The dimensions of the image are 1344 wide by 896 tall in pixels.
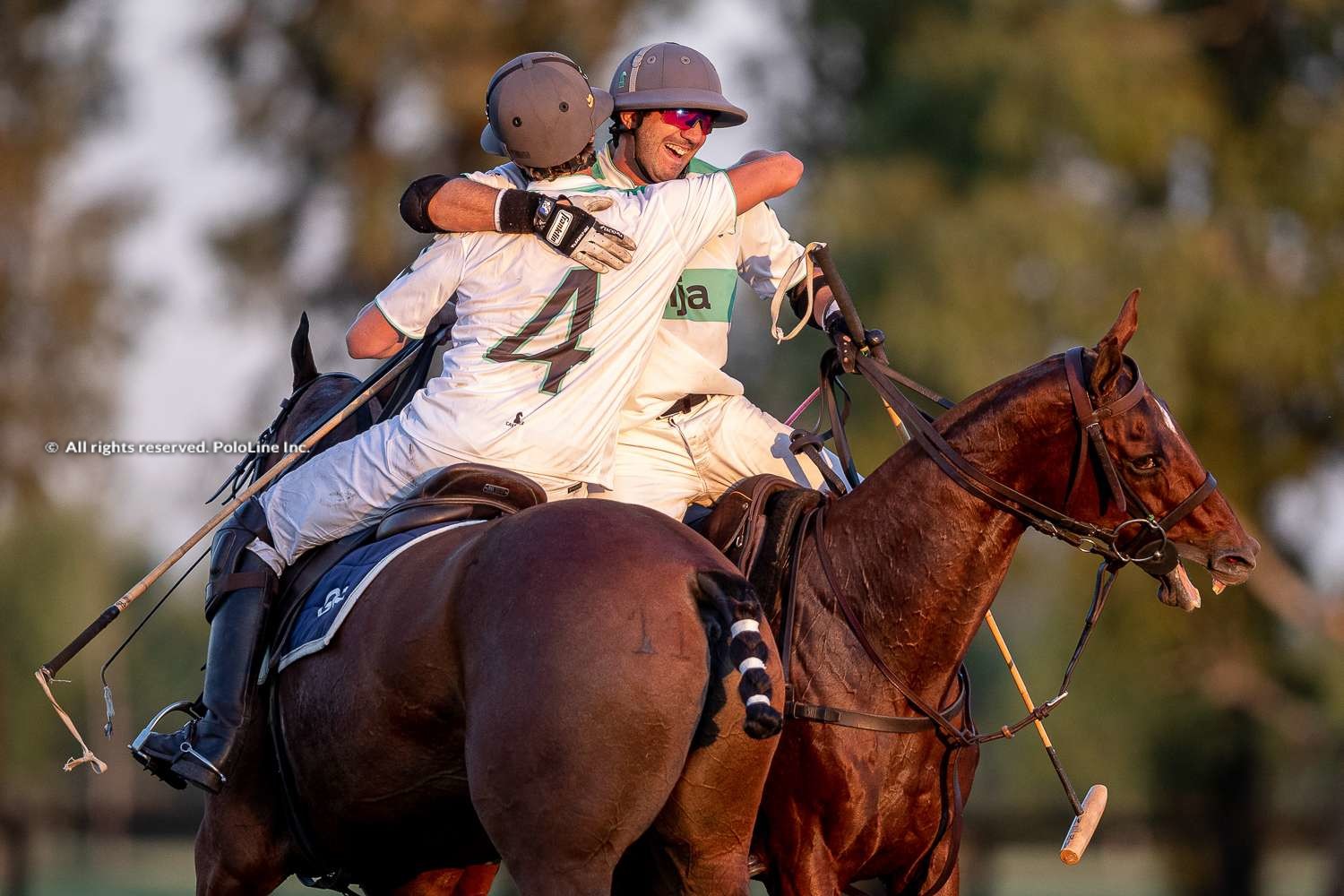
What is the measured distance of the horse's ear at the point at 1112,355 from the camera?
4812mm

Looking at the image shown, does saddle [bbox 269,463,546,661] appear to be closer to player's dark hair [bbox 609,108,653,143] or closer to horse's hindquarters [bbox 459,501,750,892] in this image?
horse's hindquarters [bbox 459,501,750,892]

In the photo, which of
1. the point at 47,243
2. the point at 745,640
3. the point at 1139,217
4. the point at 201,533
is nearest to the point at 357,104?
the point at 47,243

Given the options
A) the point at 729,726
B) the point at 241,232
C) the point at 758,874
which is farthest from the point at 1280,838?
the point at 729,726

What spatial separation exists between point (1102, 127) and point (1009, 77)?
0.98 meters

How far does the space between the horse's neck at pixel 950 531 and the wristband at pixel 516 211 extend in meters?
1.40

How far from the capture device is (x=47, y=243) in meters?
23.7

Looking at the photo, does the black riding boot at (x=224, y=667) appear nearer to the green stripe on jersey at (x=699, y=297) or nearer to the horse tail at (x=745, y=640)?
the green stripe on jersey at (x=699, y=297)

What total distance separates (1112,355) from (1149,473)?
1.21 feet

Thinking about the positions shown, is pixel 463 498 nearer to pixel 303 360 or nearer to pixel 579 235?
pixel 579 235

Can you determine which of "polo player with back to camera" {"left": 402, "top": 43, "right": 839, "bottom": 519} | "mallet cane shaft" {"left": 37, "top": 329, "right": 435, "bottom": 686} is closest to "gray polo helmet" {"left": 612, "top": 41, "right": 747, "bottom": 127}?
"polo player with back to camera" {"left": 402, "top": 43, "right": 839, "bottom": 519}

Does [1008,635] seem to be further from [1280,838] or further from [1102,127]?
[1102,127]

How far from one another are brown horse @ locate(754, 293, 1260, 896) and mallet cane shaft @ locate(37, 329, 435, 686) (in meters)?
1.59

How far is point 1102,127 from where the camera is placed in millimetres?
15180

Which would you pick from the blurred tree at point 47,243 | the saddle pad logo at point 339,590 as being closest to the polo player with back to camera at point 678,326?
the saddle pad logo at point 339,590
